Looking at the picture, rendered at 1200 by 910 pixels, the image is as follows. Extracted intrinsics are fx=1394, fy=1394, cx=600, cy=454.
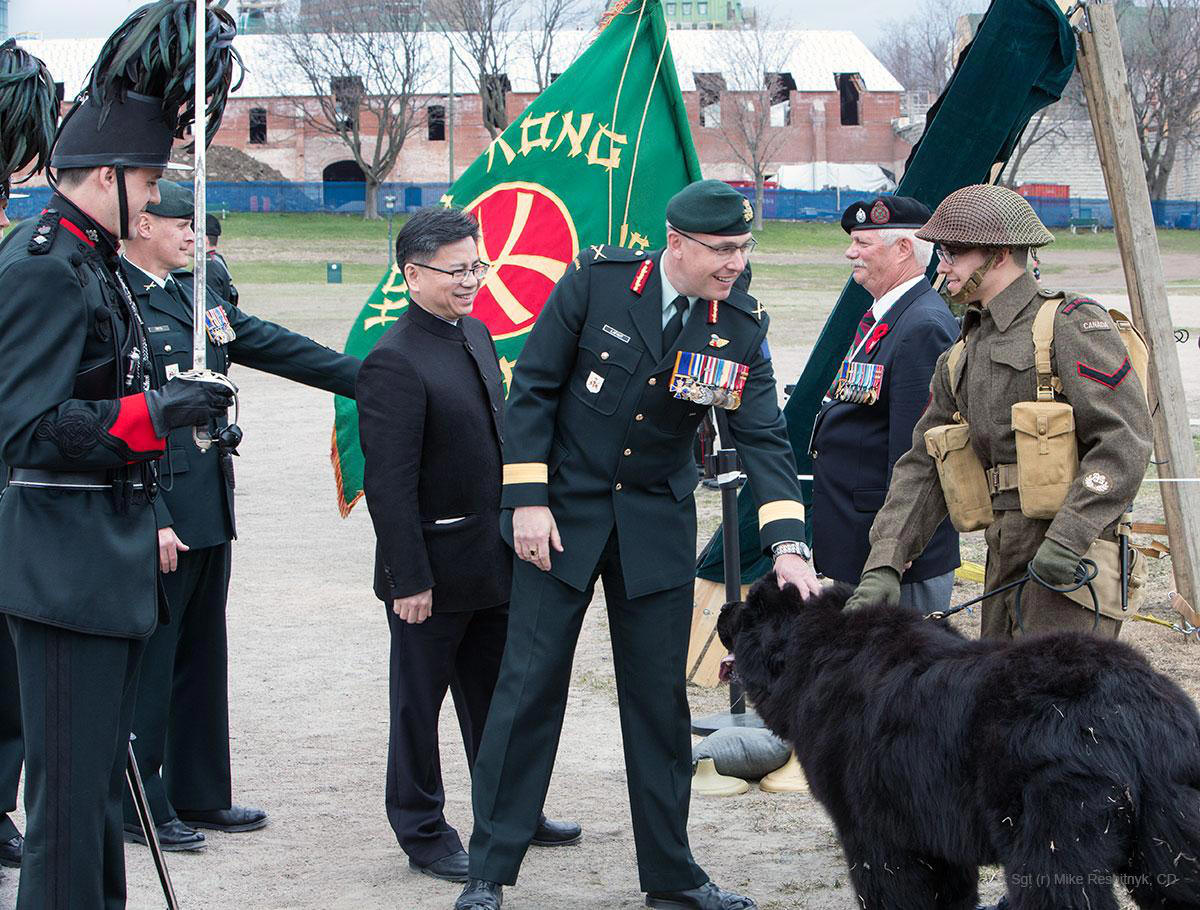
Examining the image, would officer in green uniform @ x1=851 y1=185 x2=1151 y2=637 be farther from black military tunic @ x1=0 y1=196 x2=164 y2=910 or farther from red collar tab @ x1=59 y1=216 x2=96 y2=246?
red collar tab @ x1=59 y1=216 x2=96 y2=246

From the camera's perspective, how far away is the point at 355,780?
5.78 m

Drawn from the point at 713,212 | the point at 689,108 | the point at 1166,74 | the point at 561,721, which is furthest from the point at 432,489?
the point at 689,108

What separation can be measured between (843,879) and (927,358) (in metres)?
1.82

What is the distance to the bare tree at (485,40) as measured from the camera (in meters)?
60.5

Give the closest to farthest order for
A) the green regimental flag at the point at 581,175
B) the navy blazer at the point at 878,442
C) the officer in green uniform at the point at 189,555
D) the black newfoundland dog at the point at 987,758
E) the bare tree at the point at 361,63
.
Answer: the black newfoundland dog at the point at 987,758, the navy blazer at the point at 878,442, the officer in green uniform at the point at 189,555, the green regimental flag at the point at 581,175, the bare tree at the point at 361,63

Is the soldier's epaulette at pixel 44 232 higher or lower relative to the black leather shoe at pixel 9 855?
higher

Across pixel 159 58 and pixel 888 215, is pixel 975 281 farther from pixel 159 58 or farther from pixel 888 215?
pixel 159 58

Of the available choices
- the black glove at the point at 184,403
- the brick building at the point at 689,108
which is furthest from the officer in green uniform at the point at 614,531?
the brick building at the point at 689,108

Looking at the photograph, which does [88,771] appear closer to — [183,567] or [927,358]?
[183,567]

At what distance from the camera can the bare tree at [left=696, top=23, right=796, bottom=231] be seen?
64125 mm

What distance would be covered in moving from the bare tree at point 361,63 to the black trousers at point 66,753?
57.7 metres

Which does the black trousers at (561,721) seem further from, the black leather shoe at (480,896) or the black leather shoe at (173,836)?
the black leather shoe at (173,836)

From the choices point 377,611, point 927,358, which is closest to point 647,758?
point 927,358

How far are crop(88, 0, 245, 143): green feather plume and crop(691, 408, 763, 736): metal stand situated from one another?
204 centimetres
